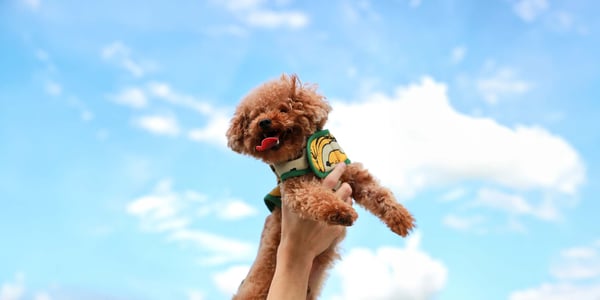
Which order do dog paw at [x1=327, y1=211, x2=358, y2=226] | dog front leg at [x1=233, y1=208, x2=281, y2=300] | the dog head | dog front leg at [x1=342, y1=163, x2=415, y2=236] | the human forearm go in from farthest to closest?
dog front leg at [x1=233, y1=208, x2=281, y2=300] < the dog head < dog front leg at [x1=342, y1=163, x2=415, y2=236] < the human forearm < dog paw at [x1=327, y1=211, x2=358, y2=226]

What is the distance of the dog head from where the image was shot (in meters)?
3.73

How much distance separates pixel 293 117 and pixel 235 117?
1.74 ft

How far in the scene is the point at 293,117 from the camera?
12.4 feet

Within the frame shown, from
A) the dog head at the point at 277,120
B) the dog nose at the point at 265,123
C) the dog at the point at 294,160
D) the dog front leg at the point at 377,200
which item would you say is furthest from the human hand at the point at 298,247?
the dog nose at the point at 265,123

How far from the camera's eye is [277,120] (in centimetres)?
371

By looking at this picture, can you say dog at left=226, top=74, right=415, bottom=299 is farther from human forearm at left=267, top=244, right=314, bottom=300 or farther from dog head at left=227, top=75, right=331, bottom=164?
human forearm at left=267, top=244, right=314, bottom=300

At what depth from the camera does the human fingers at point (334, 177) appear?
3646mm

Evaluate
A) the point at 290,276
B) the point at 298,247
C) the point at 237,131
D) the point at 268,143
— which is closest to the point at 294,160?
the point at 268,143

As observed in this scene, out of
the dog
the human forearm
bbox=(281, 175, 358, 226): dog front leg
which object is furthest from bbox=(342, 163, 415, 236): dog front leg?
the human forearm

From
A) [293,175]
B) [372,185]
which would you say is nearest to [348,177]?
[372,185]

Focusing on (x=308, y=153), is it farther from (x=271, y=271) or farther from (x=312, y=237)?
(x=271, y=271)

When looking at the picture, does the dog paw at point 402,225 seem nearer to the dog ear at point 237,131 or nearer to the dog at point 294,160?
the dog at point 294,160

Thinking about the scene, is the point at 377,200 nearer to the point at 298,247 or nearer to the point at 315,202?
the point at 315,202

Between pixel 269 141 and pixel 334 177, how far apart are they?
0.54 meters
